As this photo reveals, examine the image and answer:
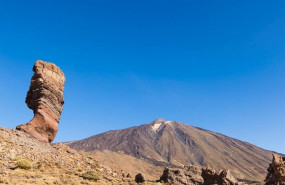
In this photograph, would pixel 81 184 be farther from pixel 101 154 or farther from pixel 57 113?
pixel 101 154

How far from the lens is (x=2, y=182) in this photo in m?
14.3

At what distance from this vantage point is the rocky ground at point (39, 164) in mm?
16609

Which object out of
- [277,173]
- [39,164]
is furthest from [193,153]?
[39,164]

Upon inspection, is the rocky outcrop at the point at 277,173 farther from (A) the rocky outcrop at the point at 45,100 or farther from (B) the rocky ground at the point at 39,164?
(A) the rocky outcrop at the point at 45,100

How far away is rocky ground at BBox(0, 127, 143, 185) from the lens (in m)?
16.6

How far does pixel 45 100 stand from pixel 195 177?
18735 mm

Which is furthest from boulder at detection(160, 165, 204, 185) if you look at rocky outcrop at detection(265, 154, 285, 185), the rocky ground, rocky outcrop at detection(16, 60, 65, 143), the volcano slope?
the volcano slope

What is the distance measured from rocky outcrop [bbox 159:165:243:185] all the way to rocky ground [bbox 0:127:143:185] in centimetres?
679

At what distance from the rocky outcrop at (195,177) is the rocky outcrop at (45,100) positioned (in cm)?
1363

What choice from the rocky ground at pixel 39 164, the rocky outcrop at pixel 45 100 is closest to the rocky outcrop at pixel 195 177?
the rocky ground at pixel 39 164

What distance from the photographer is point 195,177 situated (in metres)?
27.7

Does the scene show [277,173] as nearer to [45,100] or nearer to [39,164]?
[39,164]

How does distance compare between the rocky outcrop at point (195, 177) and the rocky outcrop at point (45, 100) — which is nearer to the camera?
the rocky outcrop at point (45, 100)

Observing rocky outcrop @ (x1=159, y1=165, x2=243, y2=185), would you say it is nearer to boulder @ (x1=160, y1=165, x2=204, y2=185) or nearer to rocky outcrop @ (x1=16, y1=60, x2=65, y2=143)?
boulder @ (x1=160, y1=165, x2=204, y2=185)
